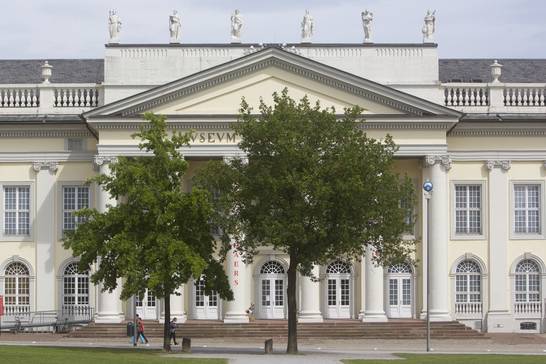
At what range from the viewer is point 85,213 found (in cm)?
5909

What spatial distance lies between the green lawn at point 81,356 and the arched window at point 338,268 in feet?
60.0

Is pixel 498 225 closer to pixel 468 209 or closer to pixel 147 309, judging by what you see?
pixel 468 209

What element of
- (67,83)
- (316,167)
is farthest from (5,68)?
(316,167)

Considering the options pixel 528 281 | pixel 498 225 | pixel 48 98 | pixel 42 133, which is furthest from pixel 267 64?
pixel 528 281

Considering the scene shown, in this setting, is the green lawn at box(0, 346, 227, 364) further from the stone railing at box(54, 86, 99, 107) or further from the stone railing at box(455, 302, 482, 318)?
the stone railing at box(455, 302, 482, 318)

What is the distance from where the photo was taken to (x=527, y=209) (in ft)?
250

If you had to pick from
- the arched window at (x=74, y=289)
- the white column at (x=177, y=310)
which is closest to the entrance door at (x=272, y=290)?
the white column at (x=177, y=310)

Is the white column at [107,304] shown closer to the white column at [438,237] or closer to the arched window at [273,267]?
the arched window at [273,267]

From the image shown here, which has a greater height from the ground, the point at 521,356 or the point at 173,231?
the point at 173,231

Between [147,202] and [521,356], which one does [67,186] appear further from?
[521,356]

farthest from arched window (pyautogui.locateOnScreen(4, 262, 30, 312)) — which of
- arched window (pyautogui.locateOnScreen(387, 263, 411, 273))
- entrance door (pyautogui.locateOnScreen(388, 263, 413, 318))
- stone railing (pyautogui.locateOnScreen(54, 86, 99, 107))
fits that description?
arched window (pyautogui.locateOnScreen(387, 263, 411, 273))

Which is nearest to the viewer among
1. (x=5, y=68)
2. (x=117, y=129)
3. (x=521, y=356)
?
(x=521, y=356)

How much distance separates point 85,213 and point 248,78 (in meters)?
16.4

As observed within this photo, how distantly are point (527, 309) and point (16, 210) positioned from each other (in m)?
→ 24.6
